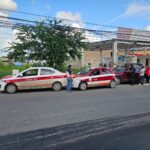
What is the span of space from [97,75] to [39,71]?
4.08 metres

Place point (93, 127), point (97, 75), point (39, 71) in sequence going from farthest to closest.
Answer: point (97, 75)
point (39, 71)
point (93, 127)

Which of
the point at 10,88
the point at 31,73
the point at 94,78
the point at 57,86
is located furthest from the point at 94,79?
the point at 10,88

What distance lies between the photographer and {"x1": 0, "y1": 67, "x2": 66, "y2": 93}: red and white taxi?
17.9m

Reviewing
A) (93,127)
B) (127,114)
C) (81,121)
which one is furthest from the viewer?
(127,114)

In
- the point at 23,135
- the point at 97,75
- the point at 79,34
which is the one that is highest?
the point at 79,34

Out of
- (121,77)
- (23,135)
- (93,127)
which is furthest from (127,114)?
(121,77)

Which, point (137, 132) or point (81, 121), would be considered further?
point (81, 121)

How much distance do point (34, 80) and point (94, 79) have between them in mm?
4171

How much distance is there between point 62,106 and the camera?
1202 cm

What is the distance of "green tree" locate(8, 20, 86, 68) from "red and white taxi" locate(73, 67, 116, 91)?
5.86 m

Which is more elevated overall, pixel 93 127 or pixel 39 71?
pixel 39 71

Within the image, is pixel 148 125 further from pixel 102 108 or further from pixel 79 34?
pixel 79 34

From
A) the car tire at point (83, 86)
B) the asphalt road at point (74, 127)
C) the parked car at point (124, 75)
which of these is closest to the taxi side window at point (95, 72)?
the car tire at point (83, 86)

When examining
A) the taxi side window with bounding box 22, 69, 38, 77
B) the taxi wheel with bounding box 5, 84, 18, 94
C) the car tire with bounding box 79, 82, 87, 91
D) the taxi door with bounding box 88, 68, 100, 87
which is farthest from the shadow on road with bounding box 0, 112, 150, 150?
the taxi door with bounding box 88, 68, 100, 87
